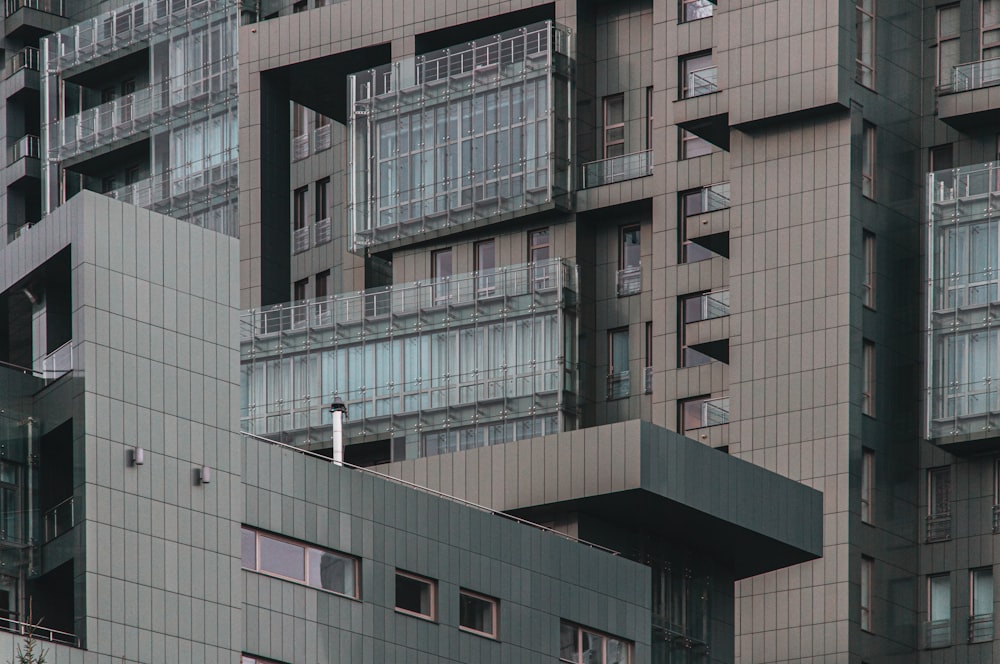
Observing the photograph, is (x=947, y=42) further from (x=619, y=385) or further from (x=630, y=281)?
(x=619, y=385)

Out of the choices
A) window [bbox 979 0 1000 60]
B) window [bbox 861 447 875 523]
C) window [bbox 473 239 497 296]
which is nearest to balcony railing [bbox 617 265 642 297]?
window [bbox 473 239 497 296]

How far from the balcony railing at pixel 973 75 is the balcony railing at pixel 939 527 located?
56.5ft

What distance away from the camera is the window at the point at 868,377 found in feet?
311

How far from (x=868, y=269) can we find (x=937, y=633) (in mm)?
14210

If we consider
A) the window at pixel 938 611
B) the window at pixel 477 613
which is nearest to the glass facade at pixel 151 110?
the window at pixel 938 611

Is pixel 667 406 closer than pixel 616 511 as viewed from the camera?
No

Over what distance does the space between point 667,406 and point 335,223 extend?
75.7 feet

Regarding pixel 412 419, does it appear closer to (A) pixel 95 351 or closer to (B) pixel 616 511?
(B) pixel 616 511

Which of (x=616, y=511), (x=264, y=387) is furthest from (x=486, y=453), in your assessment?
(x=264, y=387)

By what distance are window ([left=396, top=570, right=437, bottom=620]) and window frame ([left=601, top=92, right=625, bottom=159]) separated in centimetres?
4304

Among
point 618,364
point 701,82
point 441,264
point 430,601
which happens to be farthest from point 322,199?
point 430,601

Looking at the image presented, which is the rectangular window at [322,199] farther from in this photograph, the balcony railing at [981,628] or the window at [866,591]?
the balcony railing at [981,628]

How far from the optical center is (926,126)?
329 ft

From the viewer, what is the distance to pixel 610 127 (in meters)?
107
